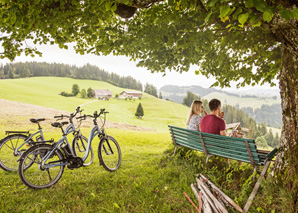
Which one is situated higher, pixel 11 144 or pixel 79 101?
pixel 11 144

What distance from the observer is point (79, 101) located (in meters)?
80.1

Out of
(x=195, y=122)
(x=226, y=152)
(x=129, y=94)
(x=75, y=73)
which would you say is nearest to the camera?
(x=226, y=152)

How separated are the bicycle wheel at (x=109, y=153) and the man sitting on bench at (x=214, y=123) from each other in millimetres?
2752

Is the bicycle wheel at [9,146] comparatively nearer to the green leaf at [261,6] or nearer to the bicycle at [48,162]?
the bicycle at [48,162]

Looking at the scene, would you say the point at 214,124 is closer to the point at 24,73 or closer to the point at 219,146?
the point at 219,146

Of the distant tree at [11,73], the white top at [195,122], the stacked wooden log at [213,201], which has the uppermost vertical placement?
the distant tree at [11,73]

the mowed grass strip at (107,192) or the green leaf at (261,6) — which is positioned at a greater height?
the green leaf at (261,6)

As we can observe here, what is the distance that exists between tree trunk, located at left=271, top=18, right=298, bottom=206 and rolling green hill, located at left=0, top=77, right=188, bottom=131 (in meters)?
60.2

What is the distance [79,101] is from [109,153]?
7990 centimetres

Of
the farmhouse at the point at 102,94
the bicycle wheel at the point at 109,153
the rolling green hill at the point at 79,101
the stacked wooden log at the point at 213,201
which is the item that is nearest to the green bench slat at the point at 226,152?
the stacked wooden log at the point at 213,201

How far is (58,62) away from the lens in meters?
120

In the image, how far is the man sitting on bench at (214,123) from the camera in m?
4.67

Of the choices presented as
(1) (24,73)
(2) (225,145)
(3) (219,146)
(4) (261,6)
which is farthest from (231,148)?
(1) (24,73)

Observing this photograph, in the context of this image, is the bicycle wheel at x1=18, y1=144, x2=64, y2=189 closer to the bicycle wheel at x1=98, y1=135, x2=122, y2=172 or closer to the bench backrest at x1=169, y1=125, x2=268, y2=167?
the bicycle wheel at x1=98, y1=135, x2=122, y2=172
